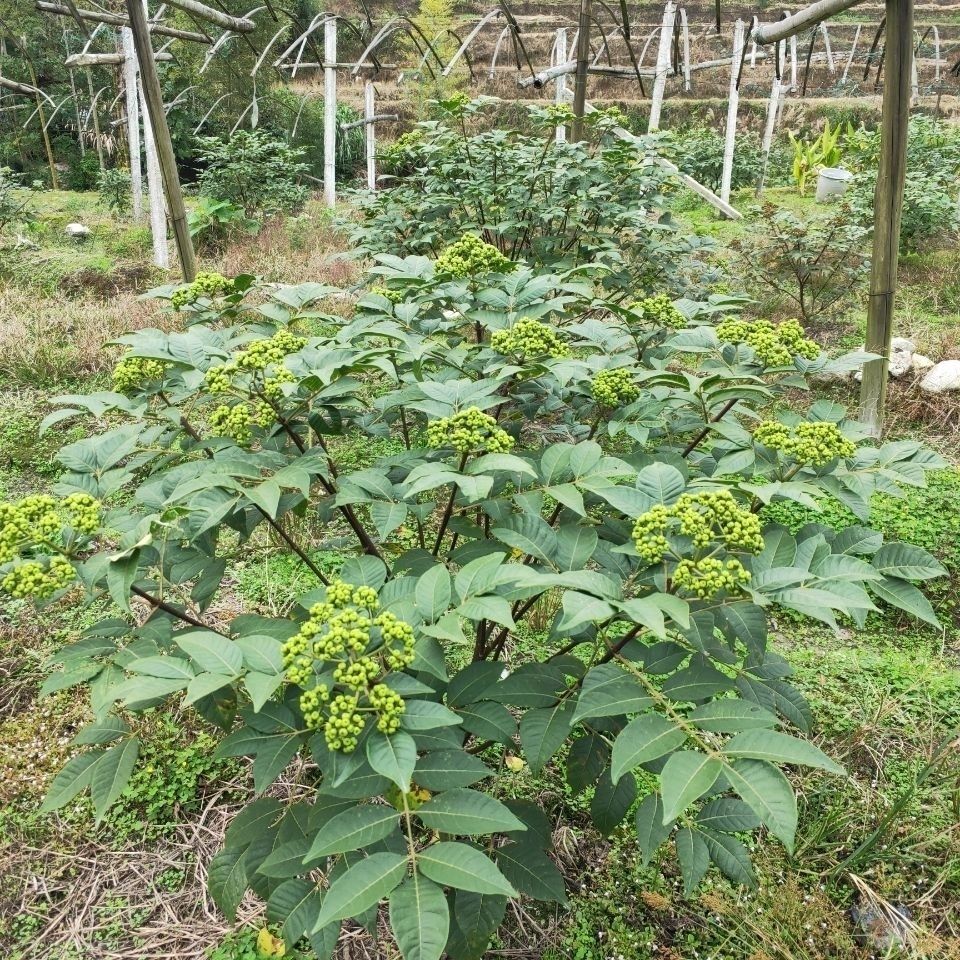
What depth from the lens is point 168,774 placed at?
224 cm

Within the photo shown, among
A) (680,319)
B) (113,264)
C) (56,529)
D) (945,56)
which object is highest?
(945,56)

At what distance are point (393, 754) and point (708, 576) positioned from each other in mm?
500

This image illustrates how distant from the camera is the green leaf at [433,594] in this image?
112cm

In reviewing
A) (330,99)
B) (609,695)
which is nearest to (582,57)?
(609,695)

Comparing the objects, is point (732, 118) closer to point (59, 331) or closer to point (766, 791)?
point (59, 331)

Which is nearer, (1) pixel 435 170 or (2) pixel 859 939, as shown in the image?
(2) pixel 859 939

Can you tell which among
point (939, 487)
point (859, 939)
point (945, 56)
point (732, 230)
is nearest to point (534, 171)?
point (939, 487)

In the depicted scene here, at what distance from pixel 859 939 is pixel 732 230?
8843mm

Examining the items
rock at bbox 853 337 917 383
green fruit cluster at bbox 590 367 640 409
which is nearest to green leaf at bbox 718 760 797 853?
green fruit cluster at bbox 590 367 640 409

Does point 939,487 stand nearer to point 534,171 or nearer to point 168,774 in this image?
point 534,171

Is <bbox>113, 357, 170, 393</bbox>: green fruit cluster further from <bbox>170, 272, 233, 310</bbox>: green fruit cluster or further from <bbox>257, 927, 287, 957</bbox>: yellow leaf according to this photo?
<bbox>257, 927, 287, 957</bbox>: yellow leaf

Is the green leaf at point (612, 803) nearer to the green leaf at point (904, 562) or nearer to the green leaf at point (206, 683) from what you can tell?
the green leaf at point (904, 562)

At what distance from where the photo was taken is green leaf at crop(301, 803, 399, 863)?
0.99 meters

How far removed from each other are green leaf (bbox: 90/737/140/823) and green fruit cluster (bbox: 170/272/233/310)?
991 millimetres
